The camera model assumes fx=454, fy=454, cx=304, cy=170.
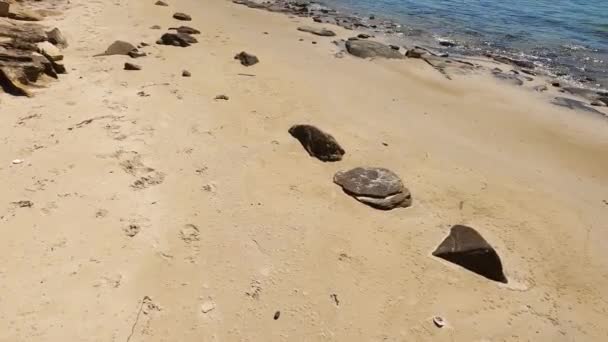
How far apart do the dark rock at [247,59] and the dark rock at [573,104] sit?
557 centimetres

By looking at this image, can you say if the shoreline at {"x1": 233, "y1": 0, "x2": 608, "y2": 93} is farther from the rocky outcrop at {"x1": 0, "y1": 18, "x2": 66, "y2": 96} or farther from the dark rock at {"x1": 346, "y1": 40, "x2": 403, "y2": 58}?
the rocky outcrop at {"x1": 0, "y1": 18, "x2": 66, "y2": 96}

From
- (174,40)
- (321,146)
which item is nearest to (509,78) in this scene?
(321,146)

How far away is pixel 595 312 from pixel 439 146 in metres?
2.93

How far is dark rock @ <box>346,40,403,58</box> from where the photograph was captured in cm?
1012

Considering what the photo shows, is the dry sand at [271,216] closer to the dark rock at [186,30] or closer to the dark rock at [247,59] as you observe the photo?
the dark rock at [247,59]

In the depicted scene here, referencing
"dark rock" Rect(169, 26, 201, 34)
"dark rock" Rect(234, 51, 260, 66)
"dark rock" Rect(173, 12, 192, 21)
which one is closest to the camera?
"dark rock" Rect(234, 51, 260, 66)

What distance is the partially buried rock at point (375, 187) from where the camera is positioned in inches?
187

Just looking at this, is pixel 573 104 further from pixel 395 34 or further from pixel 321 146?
pixel 321 146

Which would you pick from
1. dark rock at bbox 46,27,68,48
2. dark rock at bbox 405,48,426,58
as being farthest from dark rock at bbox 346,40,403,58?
dark rock at bbox 46,27,68,48

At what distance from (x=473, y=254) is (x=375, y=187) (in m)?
1.26

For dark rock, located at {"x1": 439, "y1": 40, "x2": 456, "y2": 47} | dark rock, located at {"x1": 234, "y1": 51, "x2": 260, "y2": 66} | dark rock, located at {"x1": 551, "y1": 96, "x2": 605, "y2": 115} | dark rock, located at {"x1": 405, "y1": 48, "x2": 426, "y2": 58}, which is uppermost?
dark rock, located at {"x1": 439, "y1": 40, "x2": 456, "y2": 47}

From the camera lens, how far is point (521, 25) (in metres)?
13.9

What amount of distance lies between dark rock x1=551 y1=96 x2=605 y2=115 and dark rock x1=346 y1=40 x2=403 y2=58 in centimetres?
338

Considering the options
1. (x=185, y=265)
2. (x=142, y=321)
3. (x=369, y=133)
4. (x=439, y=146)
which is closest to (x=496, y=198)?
(x=439, y=146)
